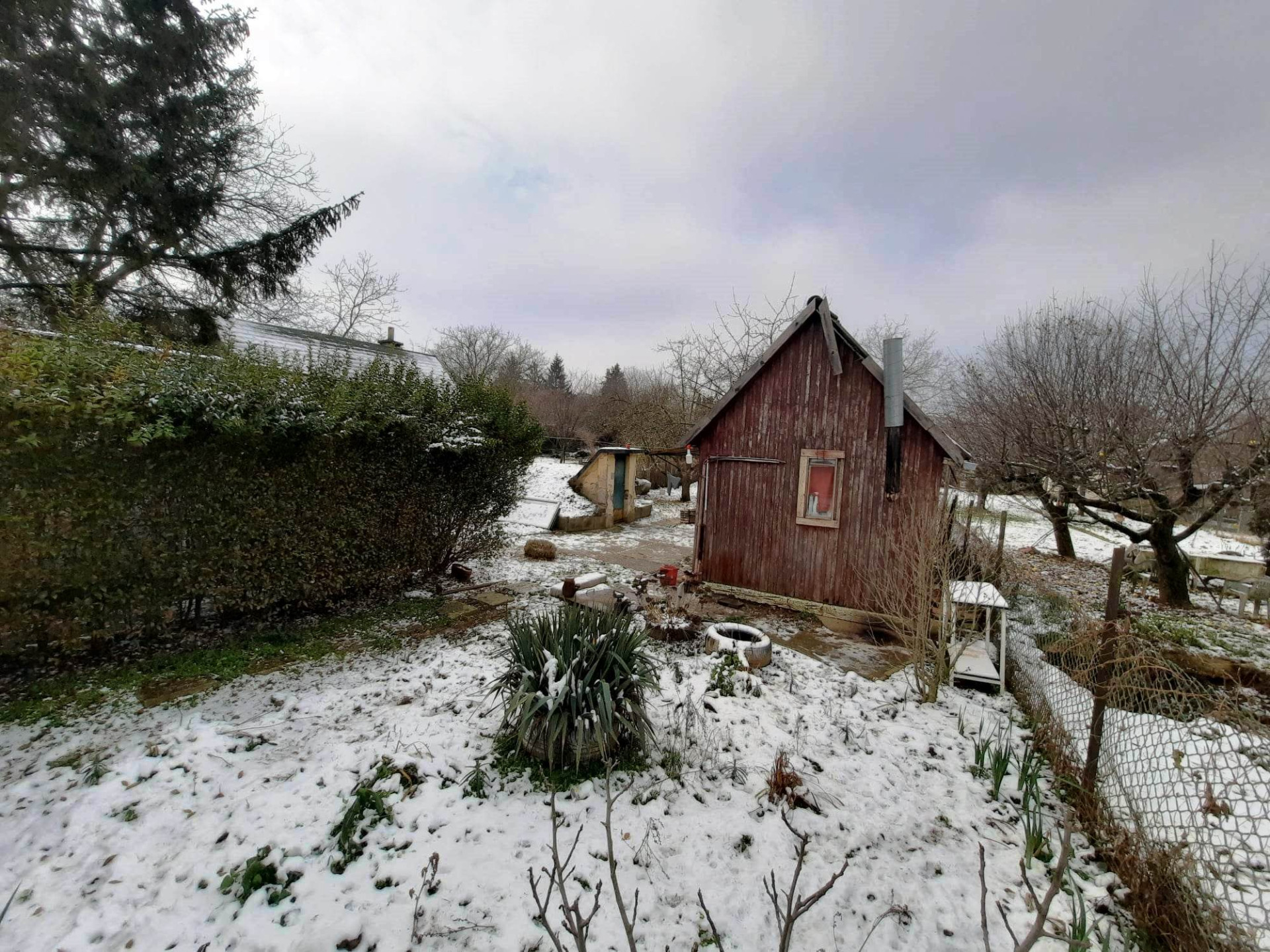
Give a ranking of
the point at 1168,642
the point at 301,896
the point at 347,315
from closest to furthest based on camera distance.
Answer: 1. the point at 301,896
2. the point at 1168,642
3. the point at 347,315

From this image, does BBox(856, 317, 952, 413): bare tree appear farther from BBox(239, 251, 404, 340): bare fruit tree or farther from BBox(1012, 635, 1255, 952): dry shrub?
BBox(1012, 635, 1255, 952): dry shrub

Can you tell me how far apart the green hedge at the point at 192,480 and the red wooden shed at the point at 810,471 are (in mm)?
4241

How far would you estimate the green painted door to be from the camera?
16281mm

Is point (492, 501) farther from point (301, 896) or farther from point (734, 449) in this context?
point (301, 896)

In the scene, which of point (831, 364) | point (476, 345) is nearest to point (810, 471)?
point (831, 364)

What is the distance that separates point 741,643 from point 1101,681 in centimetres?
294

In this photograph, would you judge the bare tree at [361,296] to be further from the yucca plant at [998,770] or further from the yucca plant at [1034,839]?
the yucca plant at [1034,839]

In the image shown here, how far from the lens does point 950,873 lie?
2773 millimetres

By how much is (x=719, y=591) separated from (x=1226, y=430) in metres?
8.26

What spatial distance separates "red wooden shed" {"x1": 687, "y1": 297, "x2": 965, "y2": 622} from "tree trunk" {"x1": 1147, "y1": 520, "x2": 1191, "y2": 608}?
5729 millimetres

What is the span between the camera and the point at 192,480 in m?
4.77

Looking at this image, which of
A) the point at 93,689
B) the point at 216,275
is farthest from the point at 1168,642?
the point at 216,275

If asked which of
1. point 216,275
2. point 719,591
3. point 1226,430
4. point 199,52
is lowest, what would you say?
point 719,591

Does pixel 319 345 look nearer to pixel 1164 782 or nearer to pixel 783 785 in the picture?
pixel 783 785
